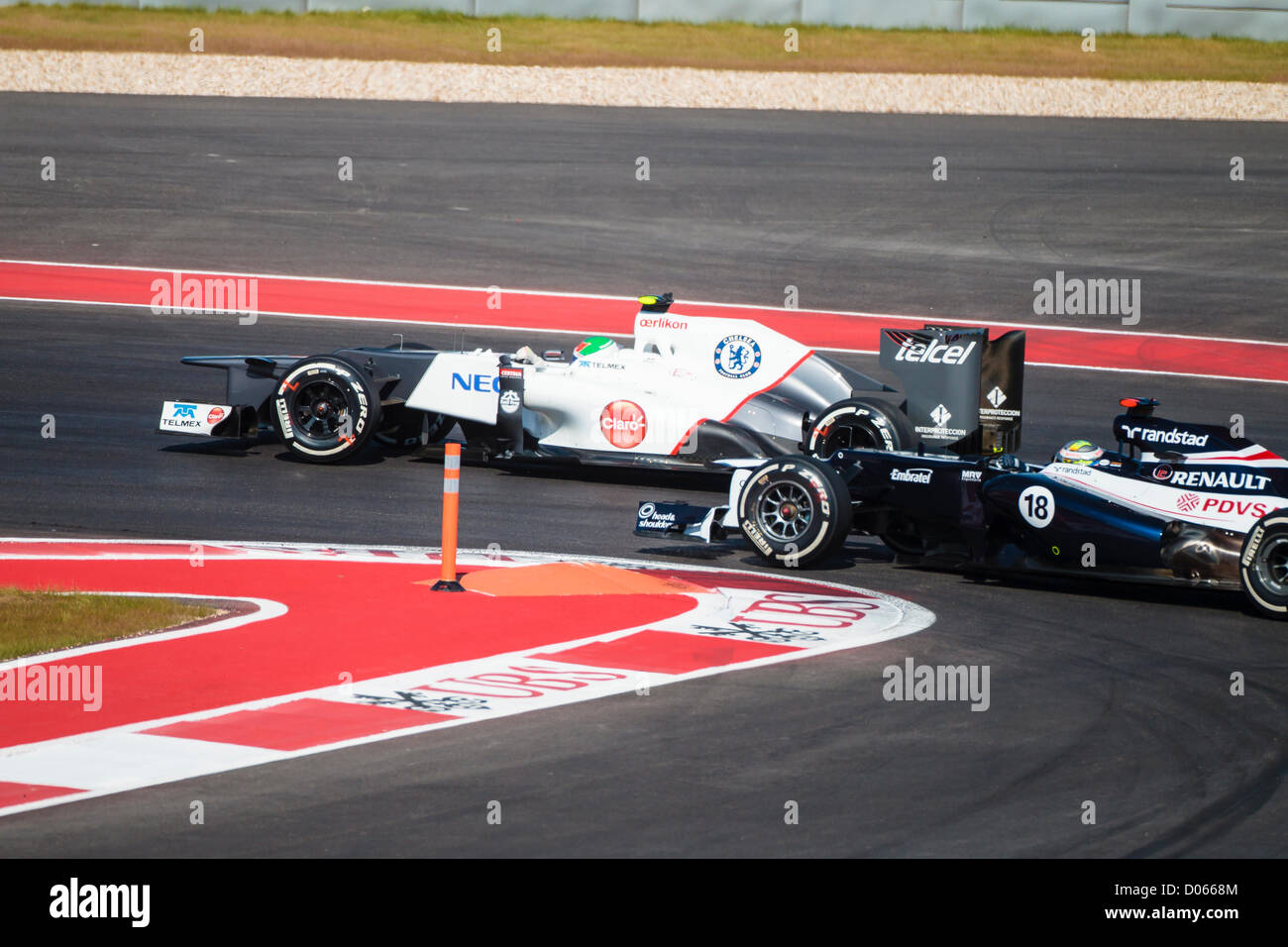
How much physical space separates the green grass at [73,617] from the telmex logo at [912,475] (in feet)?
15.4

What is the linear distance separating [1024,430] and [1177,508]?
651 cm

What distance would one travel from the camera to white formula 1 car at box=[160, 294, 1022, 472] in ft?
46.9

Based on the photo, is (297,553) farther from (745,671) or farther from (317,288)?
(317,288)

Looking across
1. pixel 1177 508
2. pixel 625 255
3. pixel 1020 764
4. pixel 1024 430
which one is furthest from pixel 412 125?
pixel 1020 764

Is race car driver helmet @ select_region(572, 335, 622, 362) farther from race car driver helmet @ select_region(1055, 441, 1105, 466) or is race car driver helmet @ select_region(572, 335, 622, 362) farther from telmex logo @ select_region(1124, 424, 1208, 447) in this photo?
telmex logo @ select_region(1124, 424, 1208, 447)

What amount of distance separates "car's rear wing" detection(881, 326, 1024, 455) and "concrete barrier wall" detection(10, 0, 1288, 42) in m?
27.1

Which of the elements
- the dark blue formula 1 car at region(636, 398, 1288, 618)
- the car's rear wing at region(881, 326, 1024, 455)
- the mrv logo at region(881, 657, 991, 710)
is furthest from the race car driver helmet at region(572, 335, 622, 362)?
the mrv logo at region(881, 657, 991, 710)

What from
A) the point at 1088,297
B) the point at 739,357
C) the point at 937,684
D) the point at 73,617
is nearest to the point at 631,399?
the point at 739,357

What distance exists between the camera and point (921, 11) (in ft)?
130

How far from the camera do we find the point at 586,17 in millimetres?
40125

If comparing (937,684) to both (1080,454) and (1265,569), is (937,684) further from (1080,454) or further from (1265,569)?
(1080,454)

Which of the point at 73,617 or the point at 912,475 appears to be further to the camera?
the point at 912,475
